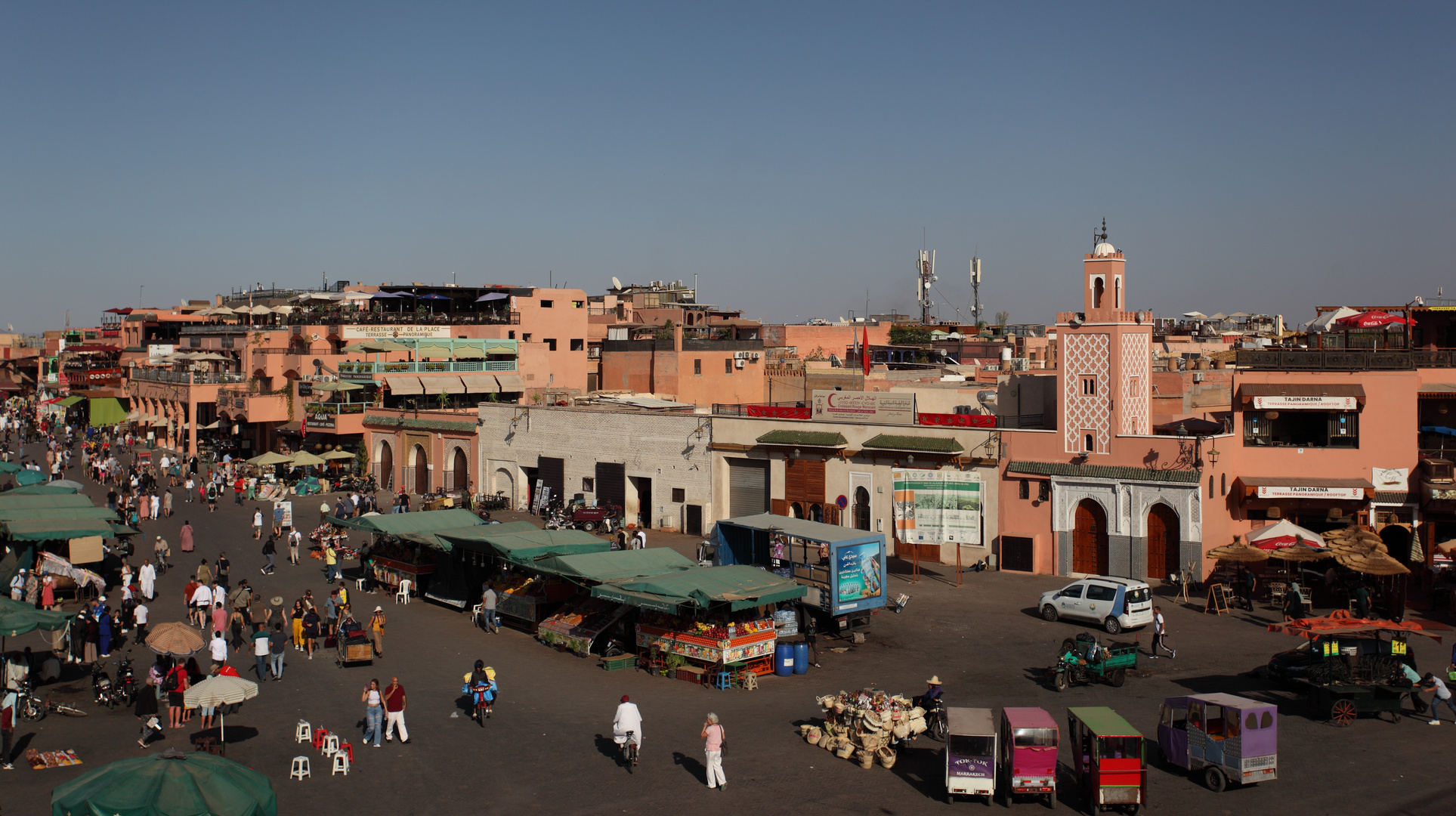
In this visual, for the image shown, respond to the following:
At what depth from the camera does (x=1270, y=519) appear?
103ft

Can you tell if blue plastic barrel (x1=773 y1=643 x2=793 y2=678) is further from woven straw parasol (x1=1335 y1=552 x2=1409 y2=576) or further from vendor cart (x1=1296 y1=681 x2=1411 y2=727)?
woven straw parasol (x1=1335 y1=552 x2=1409 y2=576)

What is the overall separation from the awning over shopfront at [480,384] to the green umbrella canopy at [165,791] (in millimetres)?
40775

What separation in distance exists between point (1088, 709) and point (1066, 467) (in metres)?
16.1

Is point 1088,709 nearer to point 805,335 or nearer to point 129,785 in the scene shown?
point 129,785

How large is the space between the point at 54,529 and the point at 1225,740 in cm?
2693

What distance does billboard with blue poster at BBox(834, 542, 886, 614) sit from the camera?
23.9 m

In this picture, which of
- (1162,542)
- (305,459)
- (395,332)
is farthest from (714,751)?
(395,332)

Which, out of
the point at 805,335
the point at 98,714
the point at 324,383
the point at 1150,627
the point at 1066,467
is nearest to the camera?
the point at 98,714

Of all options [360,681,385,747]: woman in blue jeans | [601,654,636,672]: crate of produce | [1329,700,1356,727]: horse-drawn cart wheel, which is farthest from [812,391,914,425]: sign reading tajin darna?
[360,681,385,747]: woman in blue jeans

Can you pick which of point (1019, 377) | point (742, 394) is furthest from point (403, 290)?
point (1019, 377)

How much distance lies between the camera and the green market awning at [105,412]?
70625mm

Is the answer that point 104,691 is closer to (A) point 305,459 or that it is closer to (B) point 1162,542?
(B) point 1162,542

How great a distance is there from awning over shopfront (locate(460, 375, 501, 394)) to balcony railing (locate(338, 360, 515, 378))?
2.09 ft

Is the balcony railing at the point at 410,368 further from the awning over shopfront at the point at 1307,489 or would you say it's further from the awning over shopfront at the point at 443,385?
the awning over shopfront at the point at 1307,489
